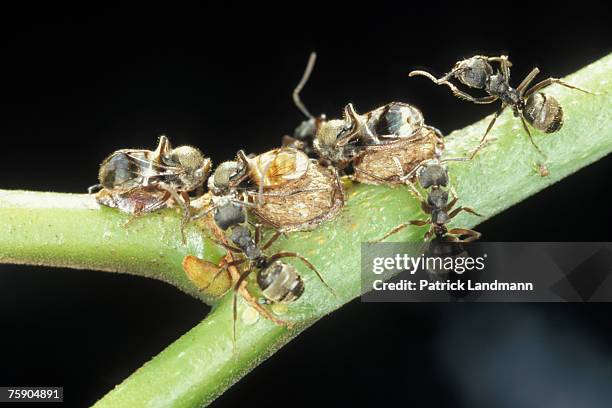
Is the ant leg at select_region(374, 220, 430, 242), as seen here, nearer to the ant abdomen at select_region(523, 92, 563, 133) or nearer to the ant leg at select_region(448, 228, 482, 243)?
the ant leg at select_region(448, 228, 482, 243)

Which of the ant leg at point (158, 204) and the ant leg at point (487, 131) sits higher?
the ant leg at point (487, 131)

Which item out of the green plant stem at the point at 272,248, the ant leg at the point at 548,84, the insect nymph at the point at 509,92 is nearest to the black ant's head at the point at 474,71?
the insect nymph at the point at 509,92

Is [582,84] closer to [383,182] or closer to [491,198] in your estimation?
[491,198]

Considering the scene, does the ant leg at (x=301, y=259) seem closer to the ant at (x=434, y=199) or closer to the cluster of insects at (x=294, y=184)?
the cluster of insects at (x=294, y=184)

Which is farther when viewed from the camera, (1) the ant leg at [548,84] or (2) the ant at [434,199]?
(1) the ant leg at [548,84]

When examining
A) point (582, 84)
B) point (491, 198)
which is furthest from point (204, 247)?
point (582, 84)

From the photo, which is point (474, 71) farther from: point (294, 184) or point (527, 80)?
point (294, 184)

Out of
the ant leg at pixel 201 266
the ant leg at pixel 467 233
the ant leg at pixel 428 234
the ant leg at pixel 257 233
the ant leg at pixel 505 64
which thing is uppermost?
the ant leg at pixel 505 64
